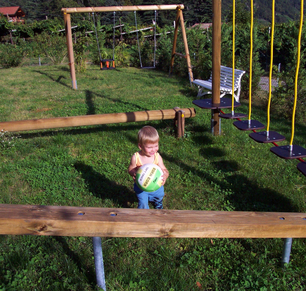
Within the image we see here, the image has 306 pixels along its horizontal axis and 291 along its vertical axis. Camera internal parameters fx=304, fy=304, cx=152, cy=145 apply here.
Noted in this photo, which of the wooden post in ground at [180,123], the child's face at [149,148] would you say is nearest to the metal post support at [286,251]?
the child's face at [149,148]

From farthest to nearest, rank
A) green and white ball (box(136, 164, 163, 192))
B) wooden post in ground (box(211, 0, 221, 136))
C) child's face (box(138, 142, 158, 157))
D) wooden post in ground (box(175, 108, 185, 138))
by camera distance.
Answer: wooden post in ground (box(175, 108, 185, 138))
wooden post in ground (box(211, 0, 221, 136))
child's face (box(138, 142, 158, 157))
green and white ball (box(136, 164, 163, 192))

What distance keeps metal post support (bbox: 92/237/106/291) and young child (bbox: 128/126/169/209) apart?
95 centimetres

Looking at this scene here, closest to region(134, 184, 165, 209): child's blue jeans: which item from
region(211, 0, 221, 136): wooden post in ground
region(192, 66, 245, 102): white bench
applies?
region(211, 0, 221, 136): wooden post in ground

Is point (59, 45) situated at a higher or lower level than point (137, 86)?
higher

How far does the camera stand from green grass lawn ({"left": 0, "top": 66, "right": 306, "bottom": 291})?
7.97 ft

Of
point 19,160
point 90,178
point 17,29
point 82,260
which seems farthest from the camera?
point 17,29

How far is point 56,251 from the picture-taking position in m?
2.67

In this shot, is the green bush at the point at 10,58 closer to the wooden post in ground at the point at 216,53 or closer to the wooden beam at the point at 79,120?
the wooden beam at the point at 79,120

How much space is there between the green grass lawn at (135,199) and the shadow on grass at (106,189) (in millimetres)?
12

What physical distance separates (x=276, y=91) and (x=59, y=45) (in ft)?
46.4

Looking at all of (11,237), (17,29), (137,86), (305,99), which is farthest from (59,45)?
(11,237)

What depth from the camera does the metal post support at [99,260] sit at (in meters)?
1.99

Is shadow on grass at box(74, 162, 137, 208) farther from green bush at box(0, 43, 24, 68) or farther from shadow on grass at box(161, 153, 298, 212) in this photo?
green bush at box(0, 43, 24, 68)

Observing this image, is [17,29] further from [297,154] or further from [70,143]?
[297,154]
